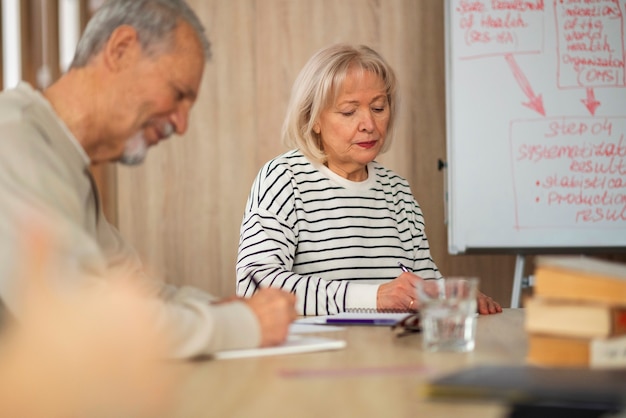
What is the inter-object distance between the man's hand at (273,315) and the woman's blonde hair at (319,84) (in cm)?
115

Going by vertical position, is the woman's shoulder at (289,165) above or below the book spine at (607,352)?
above

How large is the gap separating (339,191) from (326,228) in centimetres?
13

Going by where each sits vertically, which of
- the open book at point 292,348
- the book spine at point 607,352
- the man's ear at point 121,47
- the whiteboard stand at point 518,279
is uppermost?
the man's ear at point 121,47

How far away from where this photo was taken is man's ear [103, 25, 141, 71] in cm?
131

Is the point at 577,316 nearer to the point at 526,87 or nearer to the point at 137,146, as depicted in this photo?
the point at 137,146

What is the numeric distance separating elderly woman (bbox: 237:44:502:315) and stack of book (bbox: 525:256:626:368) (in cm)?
108

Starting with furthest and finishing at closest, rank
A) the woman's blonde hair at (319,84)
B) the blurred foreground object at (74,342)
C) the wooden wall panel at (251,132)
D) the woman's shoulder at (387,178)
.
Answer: the wooden wall panel at (251,132) < the woman's shoulder at (387,178) < the woman's blonde hair at (319,84) < the blurred foreground object at (74,342)

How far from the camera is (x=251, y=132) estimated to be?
13.2 feet

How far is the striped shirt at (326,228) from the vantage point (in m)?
2.14

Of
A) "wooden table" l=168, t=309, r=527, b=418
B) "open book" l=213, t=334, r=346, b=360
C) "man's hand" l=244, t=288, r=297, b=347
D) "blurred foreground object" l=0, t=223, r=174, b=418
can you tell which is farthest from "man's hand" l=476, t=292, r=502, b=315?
"blurred foreground object" l=0, t=223, r=174, b=418

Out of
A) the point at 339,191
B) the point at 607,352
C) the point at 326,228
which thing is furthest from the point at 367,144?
the point at 607,352

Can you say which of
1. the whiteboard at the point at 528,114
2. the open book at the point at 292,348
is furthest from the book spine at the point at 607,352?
the whiteboard at the point at 528,114

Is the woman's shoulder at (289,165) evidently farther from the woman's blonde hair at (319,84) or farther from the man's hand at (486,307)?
the man's hand at (486,307)

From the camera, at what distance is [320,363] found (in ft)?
3.80
